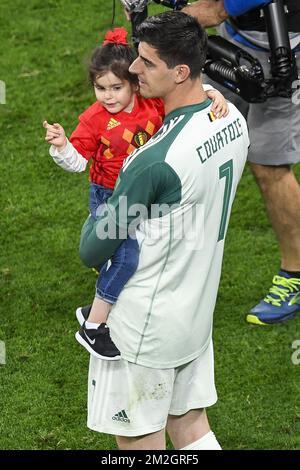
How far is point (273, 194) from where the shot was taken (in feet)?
22.8

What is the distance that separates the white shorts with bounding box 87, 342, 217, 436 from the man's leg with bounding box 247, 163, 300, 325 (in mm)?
1980

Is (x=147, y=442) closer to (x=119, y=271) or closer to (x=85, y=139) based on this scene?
(x=119, y=271)

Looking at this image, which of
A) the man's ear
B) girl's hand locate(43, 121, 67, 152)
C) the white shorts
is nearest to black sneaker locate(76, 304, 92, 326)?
the white shorts

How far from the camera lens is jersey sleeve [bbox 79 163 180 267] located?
14.8 ft

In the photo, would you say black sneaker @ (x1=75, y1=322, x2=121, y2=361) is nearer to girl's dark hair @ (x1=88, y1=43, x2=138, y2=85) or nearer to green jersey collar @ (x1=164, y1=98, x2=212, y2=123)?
green jersey collar @ (x1=164, y1=98, x2=212, y2=123)

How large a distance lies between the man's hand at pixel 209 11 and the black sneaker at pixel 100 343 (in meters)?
2.10

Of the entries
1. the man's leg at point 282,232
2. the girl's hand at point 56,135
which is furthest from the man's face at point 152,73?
the man's leg at point 282,232

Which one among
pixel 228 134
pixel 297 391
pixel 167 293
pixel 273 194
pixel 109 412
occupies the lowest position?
pixel 297 391

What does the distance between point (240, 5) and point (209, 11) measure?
0.21m

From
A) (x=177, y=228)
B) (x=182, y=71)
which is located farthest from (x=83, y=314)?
(x=182, y=71)

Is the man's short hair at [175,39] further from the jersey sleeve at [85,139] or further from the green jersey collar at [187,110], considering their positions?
the jersey sleeve at [85,139]
